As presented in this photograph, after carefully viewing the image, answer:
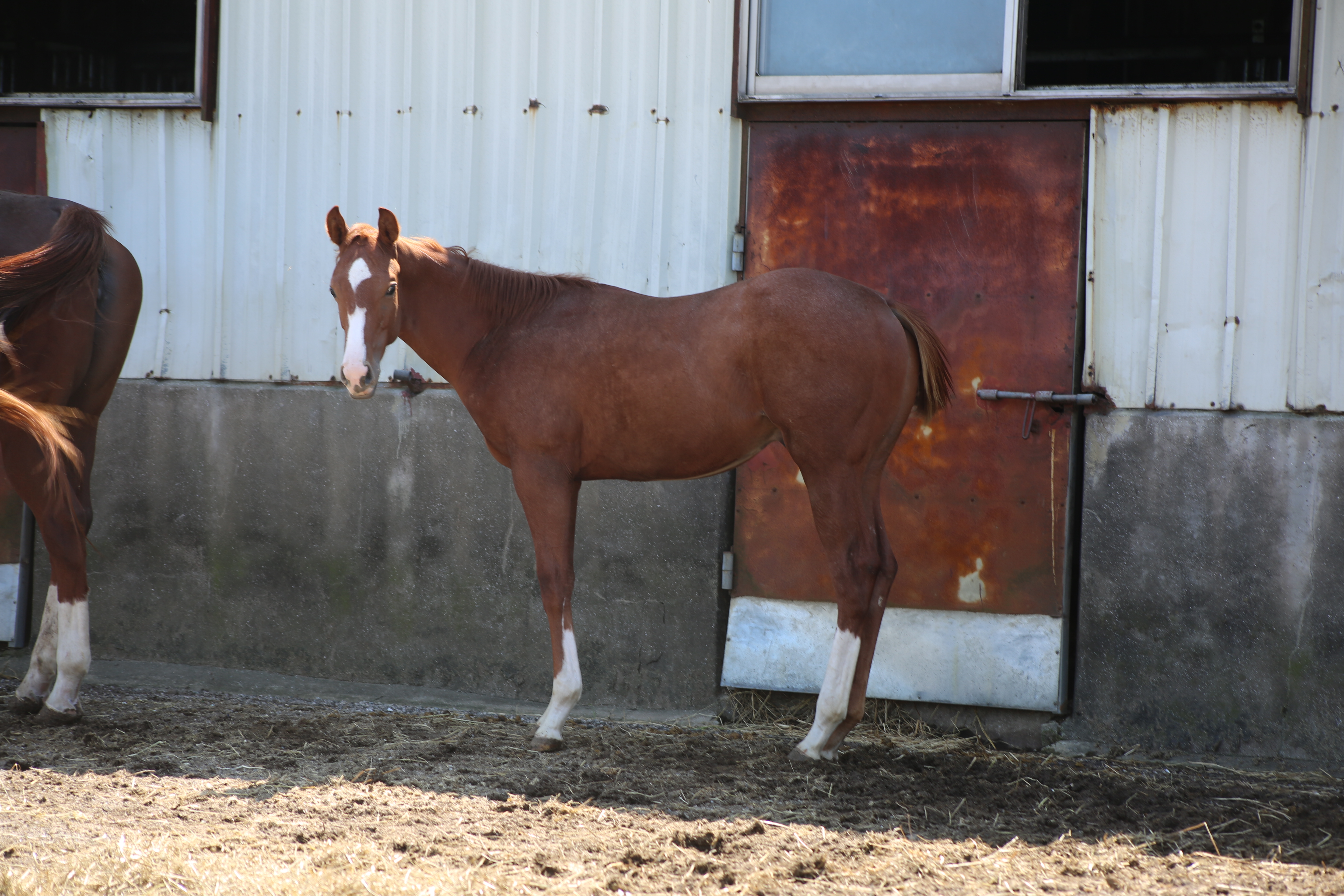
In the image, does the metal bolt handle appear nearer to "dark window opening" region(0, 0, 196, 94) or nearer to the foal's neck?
the foal's neck

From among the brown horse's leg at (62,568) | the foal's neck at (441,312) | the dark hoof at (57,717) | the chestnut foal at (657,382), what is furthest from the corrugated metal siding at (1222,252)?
the dark hoof at (57,717)

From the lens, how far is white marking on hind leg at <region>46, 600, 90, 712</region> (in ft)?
14.2

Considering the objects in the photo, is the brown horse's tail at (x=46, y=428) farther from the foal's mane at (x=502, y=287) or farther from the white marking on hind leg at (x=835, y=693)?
the white marking on hind leg at (x=835, y=693)

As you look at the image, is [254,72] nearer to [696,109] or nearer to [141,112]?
[141,112]

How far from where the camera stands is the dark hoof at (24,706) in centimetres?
444

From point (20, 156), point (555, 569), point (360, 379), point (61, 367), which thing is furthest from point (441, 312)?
point (20, 156)

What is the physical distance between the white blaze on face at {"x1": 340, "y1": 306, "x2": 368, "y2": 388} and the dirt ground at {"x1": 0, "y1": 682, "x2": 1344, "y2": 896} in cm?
138

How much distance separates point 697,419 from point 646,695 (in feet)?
5.23

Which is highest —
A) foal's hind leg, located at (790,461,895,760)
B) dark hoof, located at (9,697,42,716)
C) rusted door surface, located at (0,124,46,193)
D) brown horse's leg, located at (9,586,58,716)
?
rusted door surface, located at (0,124,46,193)

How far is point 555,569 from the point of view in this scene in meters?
4.06

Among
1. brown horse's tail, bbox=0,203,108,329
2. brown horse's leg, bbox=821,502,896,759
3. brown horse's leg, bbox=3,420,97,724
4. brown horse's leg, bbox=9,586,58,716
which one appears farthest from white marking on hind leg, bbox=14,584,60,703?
brown horse's leg, bbox=821,502,896,759

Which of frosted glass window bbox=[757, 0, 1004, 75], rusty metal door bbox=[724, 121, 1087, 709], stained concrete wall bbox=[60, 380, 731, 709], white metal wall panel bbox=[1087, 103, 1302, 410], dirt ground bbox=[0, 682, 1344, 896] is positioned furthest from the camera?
stained concrete wall bbox=[60, 380, 731, 709]

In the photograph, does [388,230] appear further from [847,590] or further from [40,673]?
[40,673]

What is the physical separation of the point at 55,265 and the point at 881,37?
3.61 meters
